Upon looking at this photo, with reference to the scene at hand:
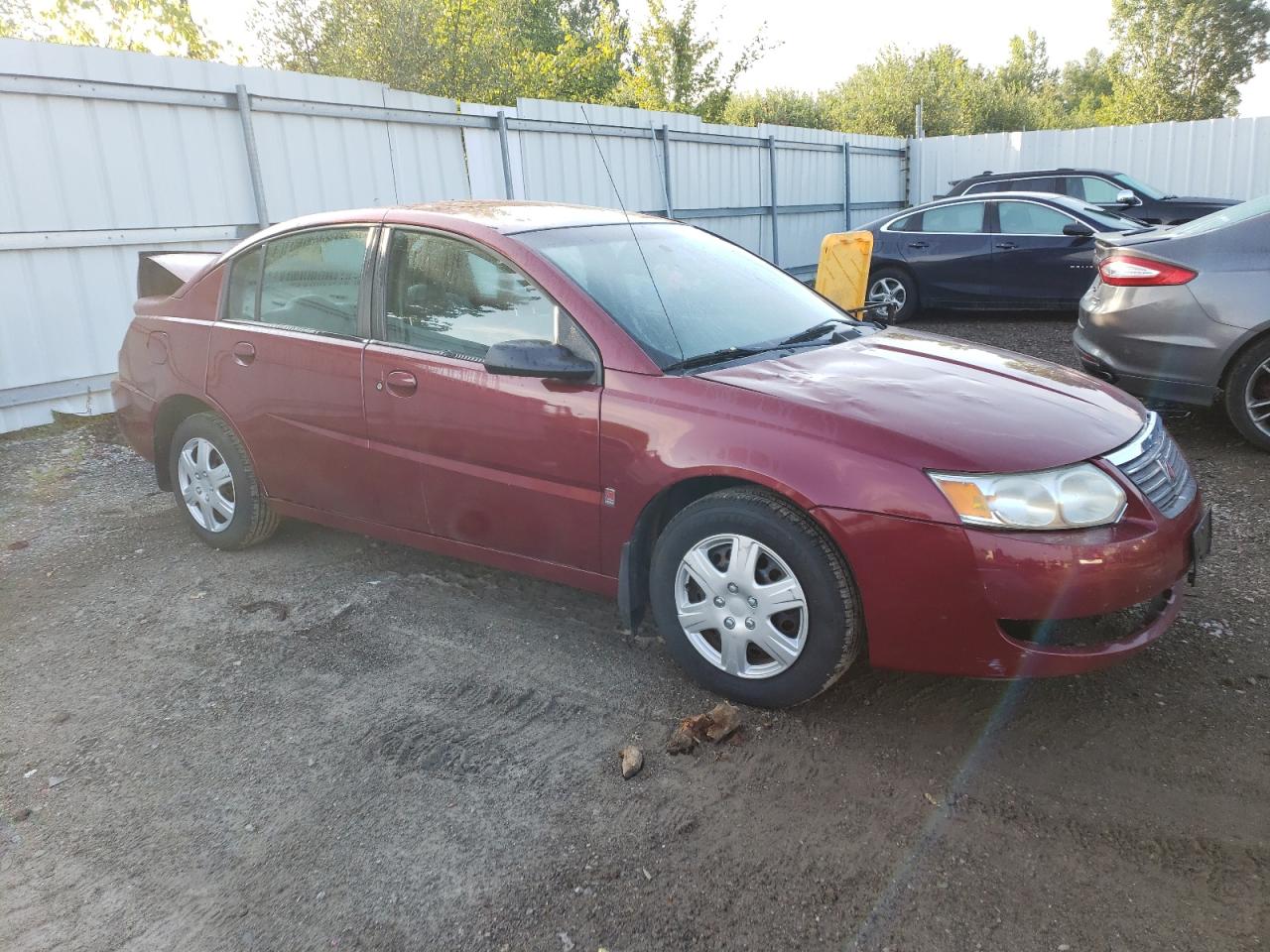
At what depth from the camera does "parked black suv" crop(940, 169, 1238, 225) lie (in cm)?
1223

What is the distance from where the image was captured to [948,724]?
3.01 meters

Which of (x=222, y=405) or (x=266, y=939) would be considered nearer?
(x=266, y=939)

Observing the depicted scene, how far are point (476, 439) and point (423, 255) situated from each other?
82 cm

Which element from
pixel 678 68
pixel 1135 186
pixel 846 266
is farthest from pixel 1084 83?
pixel 846 266

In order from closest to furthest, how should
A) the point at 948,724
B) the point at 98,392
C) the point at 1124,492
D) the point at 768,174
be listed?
the point at 1124,492 < the point at 948,724 < the point at 98,392 < the point at 768,174

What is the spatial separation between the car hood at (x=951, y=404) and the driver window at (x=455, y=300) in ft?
2.51

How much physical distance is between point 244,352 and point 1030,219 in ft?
30.2

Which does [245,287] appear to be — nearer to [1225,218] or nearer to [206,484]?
[206,484]

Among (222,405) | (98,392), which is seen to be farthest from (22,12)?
(222,405)

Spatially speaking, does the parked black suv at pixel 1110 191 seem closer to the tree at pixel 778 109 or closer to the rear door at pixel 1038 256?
the rear door at pixel 1038 256

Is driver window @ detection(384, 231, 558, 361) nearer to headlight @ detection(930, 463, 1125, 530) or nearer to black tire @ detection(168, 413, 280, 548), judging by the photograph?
black tire @ detection(168, 413, 280, 548)

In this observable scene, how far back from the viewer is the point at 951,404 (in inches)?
118

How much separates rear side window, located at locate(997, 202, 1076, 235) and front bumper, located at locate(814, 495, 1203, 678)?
8.75m

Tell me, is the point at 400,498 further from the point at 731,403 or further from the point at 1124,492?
the point at 1124,492
